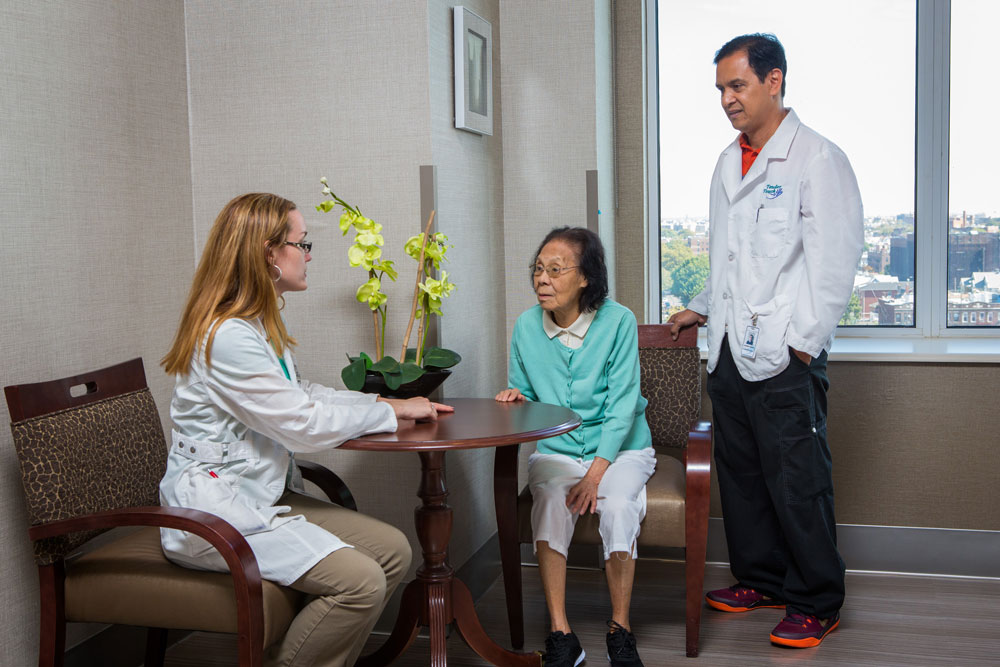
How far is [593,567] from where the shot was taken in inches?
139

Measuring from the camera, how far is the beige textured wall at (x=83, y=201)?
7.29 ft

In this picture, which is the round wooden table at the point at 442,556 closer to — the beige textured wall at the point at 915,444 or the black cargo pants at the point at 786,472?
the black cargo pants at the point at 786,472

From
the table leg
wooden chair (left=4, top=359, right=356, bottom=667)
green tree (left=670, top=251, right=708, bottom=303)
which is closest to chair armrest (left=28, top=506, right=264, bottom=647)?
wooden chair (left=4, top=359, right=356, bottom=667)

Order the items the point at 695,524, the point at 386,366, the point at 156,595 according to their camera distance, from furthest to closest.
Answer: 1. the point at 695,524
2. the point at 386,366
3. the point at 156,595

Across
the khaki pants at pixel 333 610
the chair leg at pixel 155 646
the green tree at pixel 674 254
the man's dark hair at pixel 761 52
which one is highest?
the man's dark hair at pixel 761 52

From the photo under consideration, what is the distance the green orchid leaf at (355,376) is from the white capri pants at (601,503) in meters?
0.60

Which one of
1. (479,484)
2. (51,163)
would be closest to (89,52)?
(51,163)

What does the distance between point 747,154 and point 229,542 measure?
1.93m

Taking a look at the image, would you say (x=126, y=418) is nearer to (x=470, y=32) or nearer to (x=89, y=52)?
(x=89, y=52)

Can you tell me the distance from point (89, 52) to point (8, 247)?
599mm

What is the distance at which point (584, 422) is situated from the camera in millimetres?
2807

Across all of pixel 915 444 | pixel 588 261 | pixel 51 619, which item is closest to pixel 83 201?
pixel 51 619

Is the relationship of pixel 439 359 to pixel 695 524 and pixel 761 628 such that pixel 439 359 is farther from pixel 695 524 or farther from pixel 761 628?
pixel 761 628

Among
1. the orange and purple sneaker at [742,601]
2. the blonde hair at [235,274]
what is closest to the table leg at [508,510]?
the orange and purple sneaker at [742,601]
